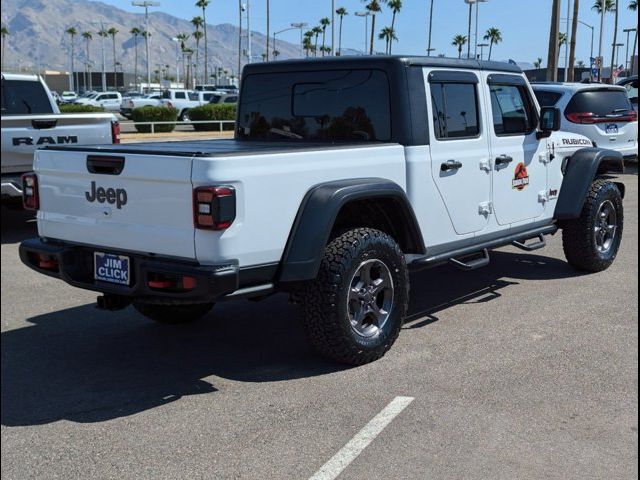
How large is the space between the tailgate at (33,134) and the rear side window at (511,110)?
510 cm

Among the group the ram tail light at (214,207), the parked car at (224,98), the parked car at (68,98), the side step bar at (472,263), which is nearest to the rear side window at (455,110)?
the side step bar at (472,263)

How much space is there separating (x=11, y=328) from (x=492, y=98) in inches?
158

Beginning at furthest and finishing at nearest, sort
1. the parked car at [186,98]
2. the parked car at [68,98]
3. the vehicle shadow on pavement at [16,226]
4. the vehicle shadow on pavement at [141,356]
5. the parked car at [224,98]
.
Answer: the parked car at [68,98], the parked car at [186,98], the parked car at [224,98], the vehicle shadow on pavement at [16,226], the vehicle shadow on pavement at [141,356]

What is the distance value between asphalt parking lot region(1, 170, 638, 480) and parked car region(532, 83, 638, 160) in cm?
620

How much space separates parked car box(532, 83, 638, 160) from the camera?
40.4 feet

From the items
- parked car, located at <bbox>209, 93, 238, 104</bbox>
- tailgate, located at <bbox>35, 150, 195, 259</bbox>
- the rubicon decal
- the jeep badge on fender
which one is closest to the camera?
tailgate, located at <bbox>35, 150, 195, 259</bbox>

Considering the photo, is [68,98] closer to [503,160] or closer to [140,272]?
[503,160]

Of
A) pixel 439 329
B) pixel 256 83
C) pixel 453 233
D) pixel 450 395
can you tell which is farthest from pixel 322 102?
pixel 450 395

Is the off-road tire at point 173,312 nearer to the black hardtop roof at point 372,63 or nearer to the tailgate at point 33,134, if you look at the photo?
the black hardtop roof at point 372,63

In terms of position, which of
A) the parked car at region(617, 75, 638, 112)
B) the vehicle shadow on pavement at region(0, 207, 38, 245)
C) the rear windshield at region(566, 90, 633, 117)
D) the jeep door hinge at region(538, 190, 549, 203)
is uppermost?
the parked car at region(617, 75, 638, 112)

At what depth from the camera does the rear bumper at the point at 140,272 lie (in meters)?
4.12

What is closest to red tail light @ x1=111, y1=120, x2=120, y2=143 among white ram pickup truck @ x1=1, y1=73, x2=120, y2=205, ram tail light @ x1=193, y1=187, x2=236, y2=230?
white ram pickup truck @ x1=1, y1=73, x2=120, y2=205

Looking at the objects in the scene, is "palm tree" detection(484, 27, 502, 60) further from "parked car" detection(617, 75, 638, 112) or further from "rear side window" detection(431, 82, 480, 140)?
"parked car" detection(617, 75, 638, 112)

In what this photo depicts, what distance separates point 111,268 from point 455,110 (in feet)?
8.96
